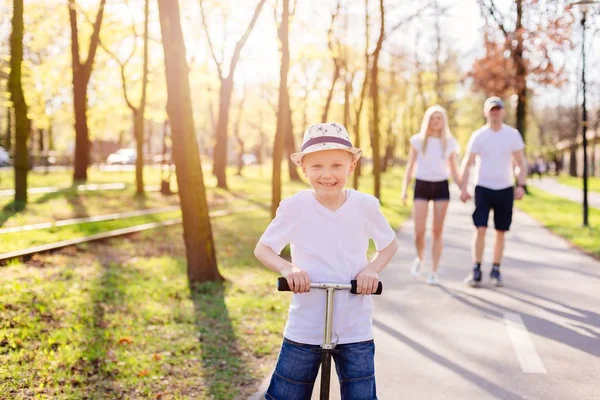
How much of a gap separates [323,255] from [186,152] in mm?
5297

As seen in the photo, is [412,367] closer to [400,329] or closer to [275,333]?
[400,329]

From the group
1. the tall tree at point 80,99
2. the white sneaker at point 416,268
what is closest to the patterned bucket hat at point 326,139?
the white sneaker at point 416,268

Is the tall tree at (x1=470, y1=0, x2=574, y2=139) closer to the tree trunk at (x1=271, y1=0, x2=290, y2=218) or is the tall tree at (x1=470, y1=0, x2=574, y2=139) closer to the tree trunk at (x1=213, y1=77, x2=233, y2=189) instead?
the tree trunk at (x1=213, y1=77, x2=233, y2=189)

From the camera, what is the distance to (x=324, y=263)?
3271mm

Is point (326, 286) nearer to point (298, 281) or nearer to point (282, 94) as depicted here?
point (298, 281)

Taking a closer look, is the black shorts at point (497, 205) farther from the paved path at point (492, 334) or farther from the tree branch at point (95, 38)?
the tree branch at point (95, 38)

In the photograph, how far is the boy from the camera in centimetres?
323

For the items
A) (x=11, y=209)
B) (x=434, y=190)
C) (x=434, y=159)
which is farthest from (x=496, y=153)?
(x=11, y=209)

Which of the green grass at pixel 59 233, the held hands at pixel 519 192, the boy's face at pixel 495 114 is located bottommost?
the green grass at pixel 59 233

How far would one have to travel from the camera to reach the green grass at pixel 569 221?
12.9 metres

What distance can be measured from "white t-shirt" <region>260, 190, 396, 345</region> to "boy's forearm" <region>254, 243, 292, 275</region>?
25 mm

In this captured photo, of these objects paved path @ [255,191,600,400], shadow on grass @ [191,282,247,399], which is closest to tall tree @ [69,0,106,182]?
paved path @ [255,191,600,400]

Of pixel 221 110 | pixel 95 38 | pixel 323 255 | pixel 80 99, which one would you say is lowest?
pixel 323 255

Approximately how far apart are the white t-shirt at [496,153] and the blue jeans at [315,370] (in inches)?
221
